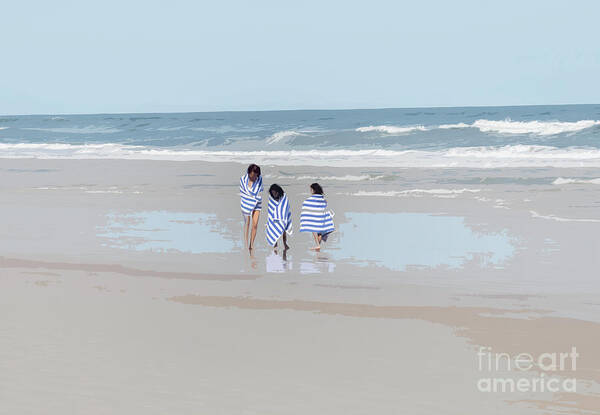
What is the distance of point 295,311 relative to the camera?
6.47 metres

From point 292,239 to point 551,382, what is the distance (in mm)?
6720

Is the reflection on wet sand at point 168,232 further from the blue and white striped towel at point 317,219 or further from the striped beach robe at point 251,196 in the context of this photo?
the blue and white striped towel at point 317,219

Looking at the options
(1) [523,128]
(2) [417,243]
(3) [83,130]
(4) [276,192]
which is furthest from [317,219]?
(3) [83,130]

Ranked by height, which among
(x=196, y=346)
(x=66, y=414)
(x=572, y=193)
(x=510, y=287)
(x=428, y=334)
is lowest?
(x=66, y=414)

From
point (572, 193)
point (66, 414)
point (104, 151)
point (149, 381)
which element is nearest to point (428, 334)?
point (149, 381)

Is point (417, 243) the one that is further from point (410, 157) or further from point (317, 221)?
point (410, 157)

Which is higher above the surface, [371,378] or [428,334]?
[428,334]

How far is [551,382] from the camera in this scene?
4.68 metres

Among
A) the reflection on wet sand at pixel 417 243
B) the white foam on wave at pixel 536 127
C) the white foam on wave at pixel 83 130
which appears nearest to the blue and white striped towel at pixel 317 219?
the reflection on wet sand at pixel 417 243

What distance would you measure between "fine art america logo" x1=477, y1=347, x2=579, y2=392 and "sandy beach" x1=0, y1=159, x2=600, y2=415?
0.12 feet

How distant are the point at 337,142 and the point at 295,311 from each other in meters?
40.4

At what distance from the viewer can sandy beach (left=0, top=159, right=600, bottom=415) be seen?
4484mm

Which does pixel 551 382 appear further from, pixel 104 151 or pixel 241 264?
pixel 104 151

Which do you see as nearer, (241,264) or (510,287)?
(510,287)
